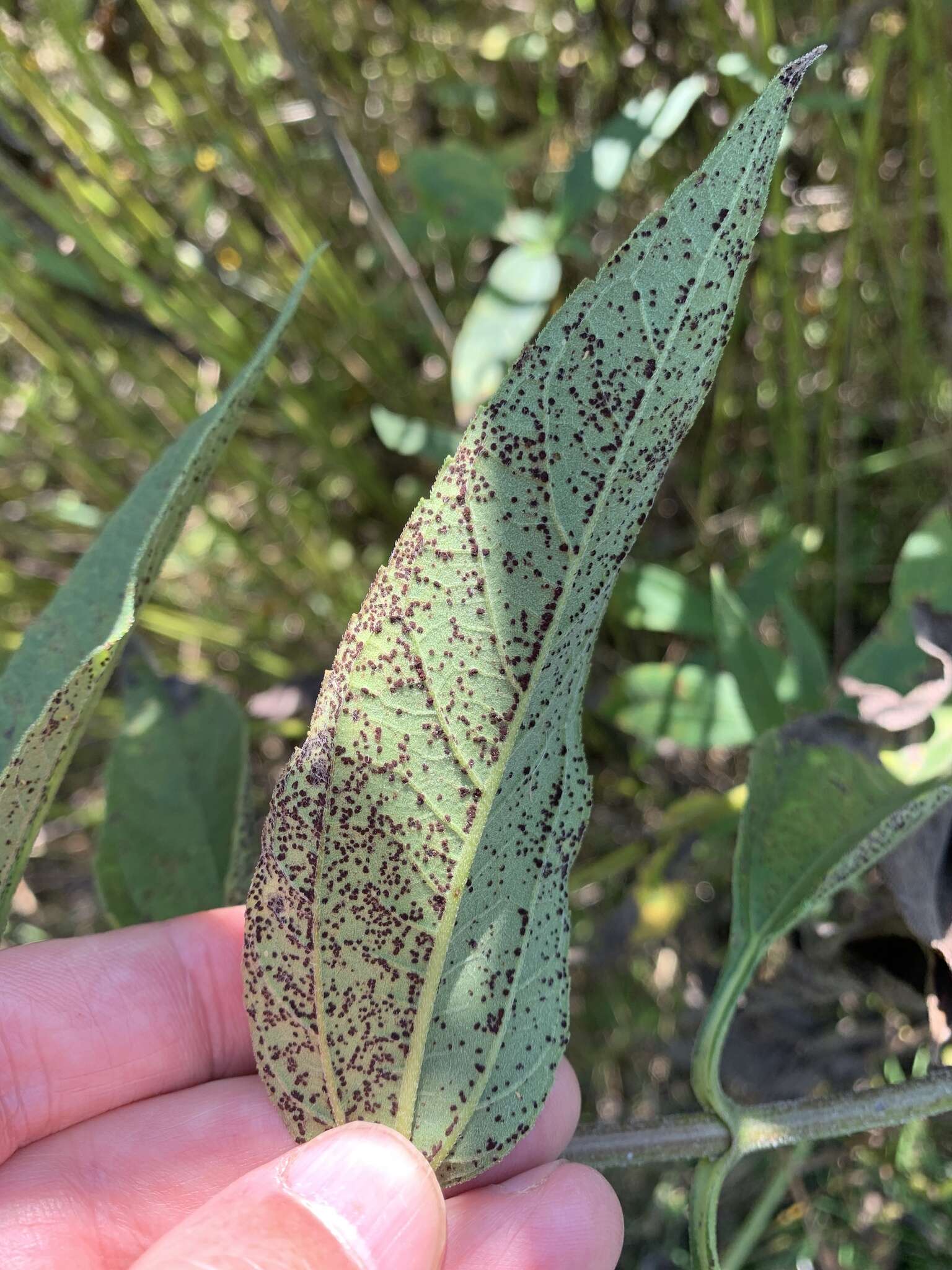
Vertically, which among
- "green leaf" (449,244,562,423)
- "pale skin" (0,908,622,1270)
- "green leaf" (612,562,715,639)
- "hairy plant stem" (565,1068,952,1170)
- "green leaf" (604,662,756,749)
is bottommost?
"pale skin" (0,908,622,1270)

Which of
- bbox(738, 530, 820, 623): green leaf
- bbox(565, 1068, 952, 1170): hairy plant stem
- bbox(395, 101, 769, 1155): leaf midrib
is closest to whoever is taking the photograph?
bbox(395, 101, 769, 1155): leaf midrib

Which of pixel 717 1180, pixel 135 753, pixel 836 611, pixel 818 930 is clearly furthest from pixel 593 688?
pixel 717 1180

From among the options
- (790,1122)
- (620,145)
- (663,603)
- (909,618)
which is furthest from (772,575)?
(790,1122)

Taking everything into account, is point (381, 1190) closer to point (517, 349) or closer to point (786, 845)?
point (786, 845)

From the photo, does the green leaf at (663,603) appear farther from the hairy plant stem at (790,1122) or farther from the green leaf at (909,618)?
the hairy plant stem at (790,1122)

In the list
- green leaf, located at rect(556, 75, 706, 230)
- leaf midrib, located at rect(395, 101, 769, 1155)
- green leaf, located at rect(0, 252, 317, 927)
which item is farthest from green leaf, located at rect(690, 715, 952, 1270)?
green leaf, located at rect(556, 75, 706, 230)

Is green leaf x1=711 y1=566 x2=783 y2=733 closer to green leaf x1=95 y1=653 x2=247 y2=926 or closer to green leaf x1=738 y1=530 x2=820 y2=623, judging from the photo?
green leaf x1=738 y1=530 x2=820 y2=623

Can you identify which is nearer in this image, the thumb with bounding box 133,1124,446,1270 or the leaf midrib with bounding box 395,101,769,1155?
the leaf midrib with bounding box 395,101,769,1155

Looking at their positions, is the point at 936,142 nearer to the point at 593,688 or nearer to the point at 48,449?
the point at 593,688
